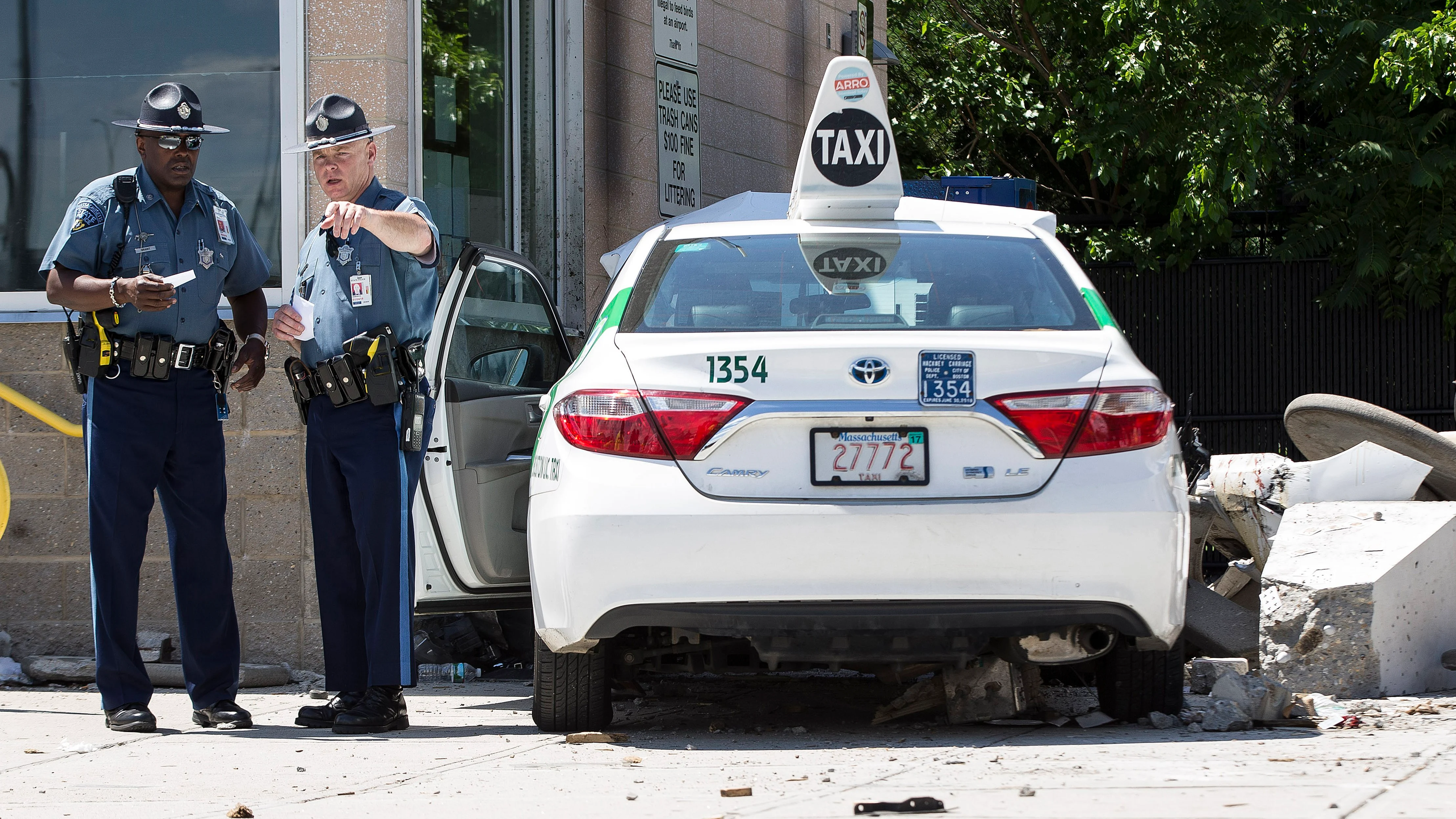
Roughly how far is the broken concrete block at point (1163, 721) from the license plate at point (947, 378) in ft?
3.99

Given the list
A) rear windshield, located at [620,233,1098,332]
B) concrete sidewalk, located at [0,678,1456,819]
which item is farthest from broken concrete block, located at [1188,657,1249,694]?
rear windshield, located at [620,233,1098,332]

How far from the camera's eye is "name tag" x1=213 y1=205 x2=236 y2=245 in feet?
18.3

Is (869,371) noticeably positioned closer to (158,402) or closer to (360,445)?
(360,445)

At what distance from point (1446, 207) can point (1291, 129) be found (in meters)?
1.56

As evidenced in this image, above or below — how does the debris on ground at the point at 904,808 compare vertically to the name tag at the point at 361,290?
below

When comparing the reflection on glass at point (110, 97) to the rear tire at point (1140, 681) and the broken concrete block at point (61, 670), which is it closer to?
the broken concrete block at point (61, 670)

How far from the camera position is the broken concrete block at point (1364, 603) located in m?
5.59

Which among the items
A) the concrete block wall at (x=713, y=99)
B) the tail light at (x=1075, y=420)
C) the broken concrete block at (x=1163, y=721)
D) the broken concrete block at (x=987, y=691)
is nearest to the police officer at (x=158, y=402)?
the broken concrete block at (x=987, y=691)

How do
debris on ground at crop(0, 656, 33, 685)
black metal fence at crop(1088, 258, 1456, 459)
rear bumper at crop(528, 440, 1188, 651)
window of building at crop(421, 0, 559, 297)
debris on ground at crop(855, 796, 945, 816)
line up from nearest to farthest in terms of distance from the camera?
1. debris on ground at crop(855, 796, 945, 816)
2. rear bumper at crop(528, 440, 1188, 651)
3. debris on ground at crop(0, 656, 33, 685)
4. window of building at crop(421, 0, 559, 297)
5. black metal fence at crop(1088, 258, 1456, 459)

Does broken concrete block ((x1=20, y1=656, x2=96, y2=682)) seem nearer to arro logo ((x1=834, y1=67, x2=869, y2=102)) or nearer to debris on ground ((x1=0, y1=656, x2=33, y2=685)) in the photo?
debris on ground ((x1=0, y1=656, x2=33, y2=685))

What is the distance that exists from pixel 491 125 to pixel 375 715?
3986 millimetres

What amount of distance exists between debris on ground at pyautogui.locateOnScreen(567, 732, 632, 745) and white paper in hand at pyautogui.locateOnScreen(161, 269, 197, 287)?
183cm

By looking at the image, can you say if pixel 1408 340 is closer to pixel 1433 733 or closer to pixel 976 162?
pixel 976 162

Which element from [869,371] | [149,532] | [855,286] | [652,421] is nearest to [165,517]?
[149,532]
